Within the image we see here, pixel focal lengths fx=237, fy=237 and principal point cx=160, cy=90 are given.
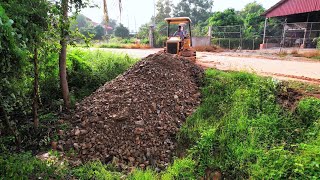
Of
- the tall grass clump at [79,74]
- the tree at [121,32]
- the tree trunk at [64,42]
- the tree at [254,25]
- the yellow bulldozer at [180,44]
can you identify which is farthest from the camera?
the tree at [121,32]

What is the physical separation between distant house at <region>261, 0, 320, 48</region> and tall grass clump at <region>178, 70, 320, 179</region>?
13258 mm

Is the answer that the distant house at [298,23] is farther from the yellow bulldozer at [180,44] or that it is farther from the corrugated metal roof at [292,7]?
the yellow bulldozer at [180,44]

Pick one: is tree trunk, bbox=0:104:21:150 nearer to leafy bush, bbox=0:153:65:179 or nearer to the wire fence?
leafy bush, bbox=0:153:65:179

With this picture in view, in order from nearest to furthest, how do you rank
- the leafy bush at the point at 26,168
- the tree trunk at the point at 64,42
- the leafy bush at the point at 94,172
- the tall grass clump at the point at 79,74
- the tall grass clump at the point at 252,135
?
the leafy bush at the point at 26,168
the leafy bush at the point at 94,172
the tall grass clump at the point at 252,135
the tree trunk at the point at 64,42
the tall grass clump at the point at 79,74

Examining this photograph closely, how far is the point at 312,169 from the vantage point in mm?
2922

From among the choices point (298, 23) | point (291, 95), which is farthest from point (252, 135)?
point (298, 23)

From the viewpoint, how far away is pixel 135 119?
4.36m

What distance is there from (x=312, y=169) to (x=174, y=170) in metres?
1.74

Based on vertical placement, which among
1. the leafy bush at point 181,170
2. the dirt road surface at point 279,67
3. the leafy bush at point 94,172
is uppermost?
the dirt road surface at point 279,67

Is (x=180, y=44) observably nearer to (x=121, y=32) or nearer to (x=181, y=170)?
(x=181, y=170)

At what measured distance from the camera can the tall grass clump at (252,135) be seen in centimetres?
317

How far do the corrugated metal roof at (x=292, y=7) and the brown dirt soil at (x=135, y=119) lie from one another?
15.1 m

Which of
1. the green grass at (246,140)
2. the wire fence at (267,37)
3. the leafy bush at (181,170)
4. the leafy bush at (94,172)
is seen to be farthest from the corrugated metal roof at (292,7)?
the leafy bush at (94,172)

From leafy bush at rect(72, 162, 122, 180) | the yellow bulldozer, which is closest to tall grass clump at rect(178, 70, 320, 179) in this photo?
leafy bush at rect(72, 162, 122, 180)
